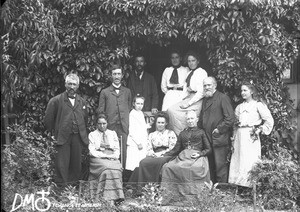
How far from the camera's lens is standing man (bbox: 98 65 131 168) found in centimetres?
887

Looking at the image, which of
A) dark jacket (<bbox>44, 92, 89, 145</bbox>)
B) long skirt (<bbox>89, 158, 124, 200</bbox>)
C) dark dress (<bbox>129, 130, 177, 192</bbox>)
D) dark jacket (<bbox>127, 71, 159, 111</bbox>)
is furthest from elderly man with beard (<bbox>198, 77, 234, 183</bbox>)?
dark jacket (<bbox>44, 92, 89, 145</bbox>)

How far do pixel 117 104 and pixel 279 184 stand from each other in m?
2.37

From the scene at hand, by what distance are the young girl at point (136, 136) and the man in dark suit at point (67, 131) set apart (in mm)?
603

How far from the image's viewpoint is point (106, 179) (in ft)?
27.3

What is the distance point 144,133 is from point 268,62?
1896 millimetres

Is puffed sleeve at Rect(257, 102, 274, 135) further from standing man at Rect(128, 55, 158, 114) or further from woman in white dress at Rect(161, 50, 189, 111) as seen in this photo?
standing man at Rect(128, 55, 158, 114)

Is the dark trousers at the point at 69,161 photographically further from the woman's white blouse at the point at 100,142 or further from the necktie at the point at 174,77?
the necktie at the point at 174,77

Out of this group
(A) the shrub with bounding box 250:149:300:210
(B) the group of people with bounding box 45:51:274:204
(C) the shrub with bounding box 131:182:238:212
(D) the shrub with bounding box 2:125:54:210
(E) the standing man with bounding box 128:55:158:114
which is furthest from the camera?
(E) the standing man with bounding box 128:55:158:114

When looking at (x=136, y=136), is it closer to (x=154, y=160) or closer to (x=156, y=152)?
(x=156, y=152)

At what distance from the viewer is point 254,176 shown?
8.28m

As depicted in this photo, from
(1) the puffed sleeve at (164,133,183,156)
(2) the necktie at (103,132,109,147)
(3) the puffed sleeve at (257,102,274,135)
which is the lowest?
(1) the puffed sleeve at (164,133,183,156)

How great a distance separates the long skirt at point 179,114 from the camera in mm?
8844

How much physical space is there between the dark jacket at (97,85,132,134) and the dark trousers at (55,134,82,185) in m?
0.54

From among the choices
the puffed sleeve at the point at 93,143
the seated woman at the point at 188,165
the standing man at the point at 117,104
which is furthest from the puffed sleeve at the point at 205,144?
the puffed sleeve at the point at 93,143
